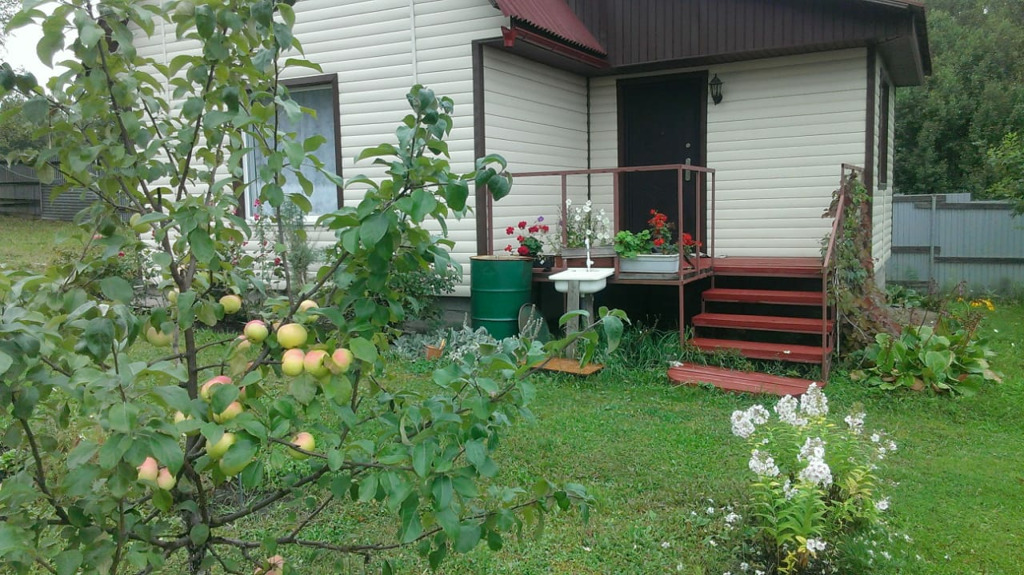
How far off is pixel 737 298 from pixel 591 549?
186 inches

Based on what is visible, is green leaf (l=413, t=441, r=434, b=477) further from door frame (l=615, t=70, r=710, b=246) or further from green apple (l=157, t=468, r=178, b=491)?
door frame (l=615, t=70, r=710, b=246)

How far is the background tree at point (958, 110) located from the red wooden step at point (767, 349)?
59.7ft

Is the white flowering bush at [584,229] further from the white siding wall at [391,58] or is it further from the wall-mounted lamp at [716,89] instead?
the wall-mounted lamp at [716,89]

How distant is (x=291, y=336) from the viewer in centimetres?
173

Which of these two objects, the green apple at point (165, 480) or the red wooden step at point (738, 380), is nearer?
the green apple at point (165, 480)

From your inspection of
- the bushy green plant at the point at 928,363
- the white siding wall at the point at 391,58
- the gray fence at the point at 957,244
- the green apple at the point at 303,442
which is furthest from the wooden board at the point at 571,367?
the gray fence at the point at 957,244

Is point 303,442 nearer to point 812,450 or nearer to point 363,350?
point 363,350

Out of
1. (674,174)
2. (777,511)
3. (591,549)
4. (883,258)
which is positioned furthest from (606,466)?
(883,258)

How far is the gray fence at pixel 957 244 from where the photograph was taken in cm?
1374

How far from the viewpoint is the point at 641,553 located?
371 centimetres

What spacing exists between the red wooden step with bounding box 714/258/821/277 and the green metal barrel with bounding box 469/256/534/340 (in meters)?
2.05

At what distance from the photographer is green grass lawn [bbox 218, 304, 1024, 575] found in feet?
12.1

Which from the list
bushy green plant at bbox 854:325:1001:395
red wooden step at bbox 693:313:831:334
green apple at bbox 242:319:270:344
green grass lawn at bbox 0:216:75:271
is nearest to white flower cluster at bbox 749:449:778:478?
green apple at bbox 242:319:270:344

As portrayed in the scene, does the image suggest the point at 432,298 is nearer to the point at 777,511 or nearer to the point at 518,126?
the point at 518,126
